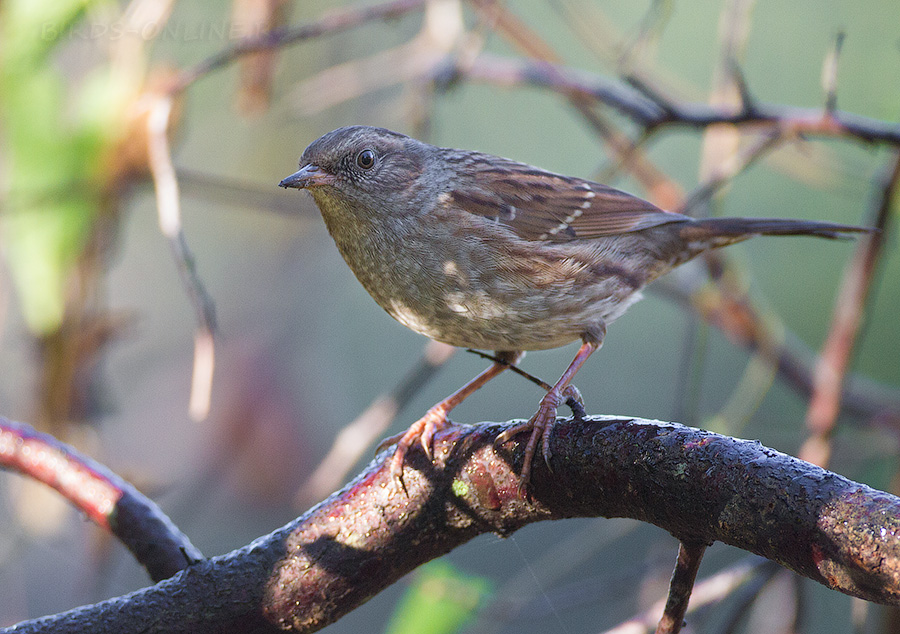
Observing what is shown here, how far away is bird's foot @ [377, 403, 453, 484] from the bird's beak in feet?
2.64

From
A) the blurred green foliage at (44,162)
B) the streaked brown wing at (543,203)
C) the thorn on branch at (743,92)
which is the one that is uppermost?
the blurred green foliage at (44,162)

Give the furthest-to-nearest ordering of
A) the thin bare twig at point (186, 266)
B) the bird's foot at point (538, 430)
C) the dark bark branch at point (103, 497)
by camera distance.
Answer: the thin bare twig at point (186, 266), the dark bark branch at point (103, 497), the bird's foot at point (538, 430)

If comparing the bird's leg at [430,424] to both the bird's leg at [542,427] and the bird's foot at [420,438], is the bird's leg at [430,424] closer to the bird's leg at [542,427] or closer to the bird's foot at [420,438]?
the bird's foot at [420,438]

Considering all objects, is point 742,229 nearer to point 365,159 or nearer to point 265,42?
point 365,159

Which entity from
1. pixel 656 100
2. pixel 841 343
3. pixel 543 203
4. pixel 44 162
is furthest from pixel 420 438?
pixel 44 162

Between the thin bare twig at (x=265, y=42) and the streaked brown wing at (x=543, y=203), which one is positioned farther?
the thin bare twig at (x=265, y=42)

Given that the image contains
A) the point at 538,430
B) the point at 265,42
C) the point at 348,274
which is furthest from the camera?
the point at 348,274

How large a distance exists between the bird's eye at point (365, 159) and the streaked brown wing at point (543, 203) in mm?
292

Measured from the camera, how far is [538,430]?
5.93 ft

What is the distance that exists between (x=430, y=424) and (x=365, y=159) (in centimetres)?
100

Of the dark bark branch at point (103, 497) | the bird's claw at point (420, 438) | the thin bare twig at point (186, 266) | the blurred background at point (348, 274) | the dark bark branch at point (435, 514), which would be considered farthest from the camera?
the blurred background at point (348, 274)

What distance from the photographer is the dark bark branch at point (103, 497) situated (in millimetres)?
2010

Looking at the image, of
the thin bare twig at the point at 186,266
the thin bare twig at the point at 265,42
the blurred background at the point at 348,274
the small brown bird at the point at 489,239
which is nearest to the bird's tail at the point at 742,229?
the small brown bird at the point at 489,239

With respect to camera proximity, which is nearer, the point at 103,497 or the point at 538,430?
the point at 538,430
